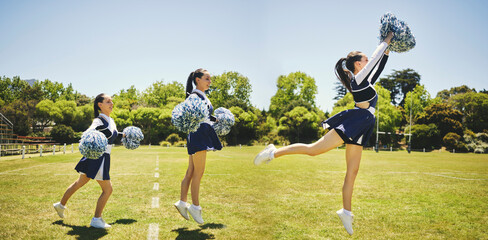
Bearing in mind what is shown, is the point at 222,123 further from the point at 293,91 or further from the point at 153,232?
the point at 293,91

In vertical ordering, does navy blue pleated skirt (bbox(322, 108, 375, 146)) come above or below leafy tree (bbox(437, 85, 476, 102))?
below

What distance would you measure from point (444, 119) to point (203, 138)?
1992 inches

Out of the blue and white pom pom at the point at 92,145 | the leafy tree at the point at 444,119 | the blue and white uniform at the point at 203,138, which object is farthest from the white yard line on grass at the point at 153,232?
the leafy tree at the point at 444,119

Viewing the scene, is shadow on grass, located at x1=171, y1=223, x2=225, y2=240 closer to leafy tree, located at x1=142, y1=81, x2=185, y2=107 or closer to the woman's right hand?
the woman's right hand

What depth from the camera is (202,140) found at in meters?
4.20

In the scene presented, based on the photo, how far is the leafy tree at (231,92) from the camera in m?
43.6

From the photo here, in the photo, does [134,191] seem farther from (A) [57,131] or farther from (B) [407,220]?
(A) [57,131]

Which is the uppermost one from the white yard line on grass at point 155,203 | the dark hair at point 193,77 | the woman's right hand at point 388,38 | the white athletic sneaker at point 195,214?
the woman's right hand at point 388,38

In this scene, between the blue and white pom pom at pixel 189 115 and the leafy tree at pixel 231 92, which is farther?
the leafy tree at pixel 231 92

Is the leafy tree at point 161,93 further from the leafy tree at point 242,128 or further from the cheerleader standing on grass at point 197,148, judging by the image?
the cheerleader standing on grass at point 197,148

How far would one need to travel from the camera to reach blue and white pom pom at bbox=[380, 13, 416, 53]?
370 cm

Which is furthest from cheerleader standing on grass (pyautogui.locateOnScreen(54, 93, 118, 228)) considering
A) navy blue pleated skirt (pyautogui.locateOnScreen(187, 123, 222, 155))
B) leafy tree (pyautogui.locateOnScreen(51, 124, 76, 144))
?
leafy tree (pyautogui.locateOnScreen(51, 124, 76, 144))

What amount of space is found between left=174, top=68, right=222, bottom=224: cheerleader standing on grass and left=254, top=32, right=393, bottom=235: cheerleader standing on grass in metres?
0.97

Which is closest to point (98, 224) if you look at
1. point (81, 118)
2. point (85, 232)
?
point (85, 232)
